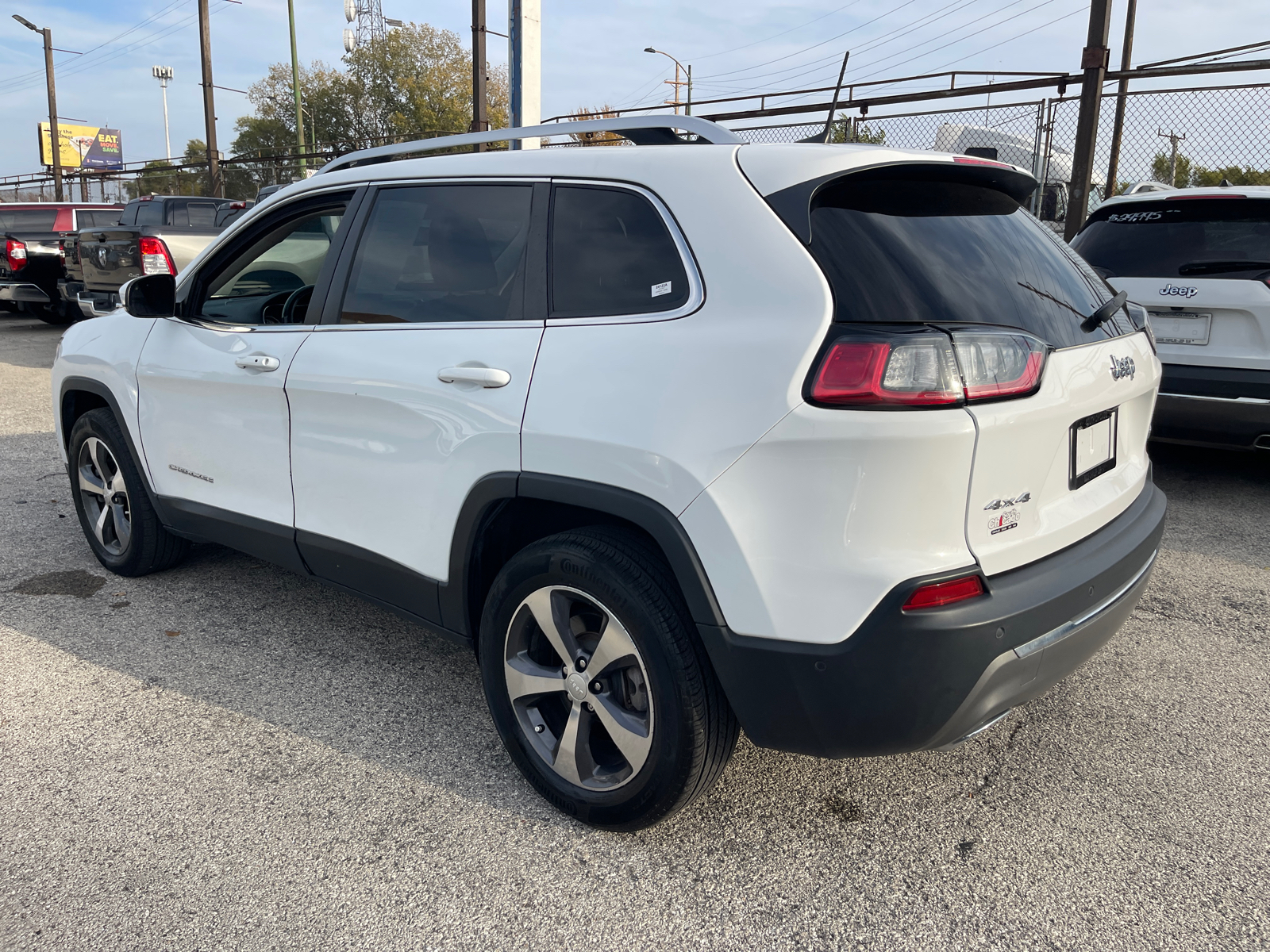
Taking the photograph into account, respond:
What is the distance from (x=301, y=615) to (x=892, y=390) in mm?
2867

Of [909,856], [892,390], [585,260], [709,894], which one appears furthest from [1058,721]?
[585,260]

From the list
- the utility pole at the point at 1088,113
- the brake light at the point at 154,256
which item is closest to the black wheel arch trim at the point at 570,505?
the utility pole at the point at 1088,113

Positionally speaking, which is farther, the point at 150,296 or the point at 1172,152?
the point at 1172,152

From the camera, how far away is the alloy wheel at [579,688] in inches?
94.4

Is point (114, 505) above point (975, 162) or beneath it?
beneath

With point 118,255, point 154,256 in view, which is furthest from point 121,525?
point 118,255

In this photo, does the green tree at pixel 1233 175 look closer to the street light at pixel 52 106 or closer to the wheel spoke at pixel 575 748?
the wheel spoke at pixel 575 748

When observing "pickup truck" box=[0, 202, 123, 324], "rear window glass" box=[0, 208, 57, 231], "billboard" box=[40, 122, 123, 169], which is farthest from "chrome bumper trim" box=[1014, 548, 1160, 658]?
"billboard" box=[40, 122, 123, 169]

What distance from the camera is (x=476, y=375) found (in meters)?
2.57

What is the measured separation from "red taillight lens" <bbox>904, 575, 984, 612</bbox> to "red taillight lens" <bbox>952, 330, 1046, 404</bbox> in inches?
15.2

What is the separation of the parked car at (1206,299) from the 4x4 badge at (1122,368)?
2628 mm

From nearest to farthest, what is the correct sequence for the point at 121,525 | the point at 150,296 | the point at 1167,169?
the point at 150,296
the point at 121,525
the point at 1167,169

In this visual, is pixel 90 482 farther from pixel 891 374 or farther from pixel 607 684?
pixel 891 374

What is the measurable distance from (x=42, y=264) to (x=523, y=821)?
1482 centimetres
